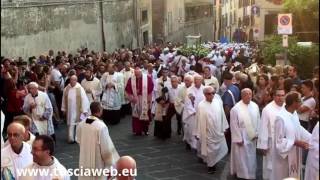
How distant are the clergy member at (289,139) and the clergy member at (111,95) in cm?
684

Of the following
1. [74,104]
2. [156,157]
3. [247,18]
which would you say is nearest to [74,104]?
[74,104]

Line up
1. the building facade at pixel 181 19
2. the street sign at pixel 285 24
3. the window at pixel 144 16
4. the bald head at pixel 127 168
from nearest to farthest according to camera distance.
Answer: the bald head at pixel 127 168 < the street sign at pixel 285 24 < the window at pixel 144 16 < the building facade at pixel 181 19

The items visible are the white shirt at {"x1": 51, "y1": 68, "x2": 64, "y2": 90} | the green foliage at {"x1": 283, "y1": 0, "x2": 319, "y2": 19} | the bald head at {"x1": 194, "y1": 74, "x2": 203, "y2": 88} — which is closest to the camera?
the bald head at {"x1": 194, "y1": 74, "x2": 203, "y2": 88}

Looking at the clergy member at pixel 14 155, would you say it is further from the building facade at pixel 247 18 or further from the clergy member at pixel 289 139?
the building facade at pixel 247 18

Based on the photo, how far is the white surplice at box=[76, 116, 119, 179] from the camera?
307 inches

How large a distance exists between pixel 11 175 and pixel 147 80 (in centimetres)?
742

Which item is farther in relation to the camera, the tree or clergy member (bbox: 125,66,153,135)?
the tree

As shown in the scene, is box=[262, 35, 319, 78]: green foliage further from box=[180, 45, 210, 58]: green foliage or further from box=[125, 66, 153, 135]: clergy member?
box=[180, 45, 210, 58]: green foliage

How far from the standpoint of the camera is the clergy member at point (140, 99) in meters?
13.4

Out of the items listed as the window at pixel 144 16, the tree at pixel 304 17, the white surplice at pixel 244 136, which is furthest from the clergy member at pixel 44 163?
the window at pixel 144 16

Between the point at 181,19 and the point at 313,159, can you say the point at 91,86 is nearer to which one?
the point at 313,159

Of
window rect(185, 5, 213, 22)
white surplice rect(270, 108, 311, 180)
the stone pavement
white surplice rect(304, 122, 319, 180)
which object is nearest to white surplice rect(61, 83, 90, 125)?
the stone pavement

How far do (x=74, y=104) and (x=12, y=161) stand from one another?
6210 mm

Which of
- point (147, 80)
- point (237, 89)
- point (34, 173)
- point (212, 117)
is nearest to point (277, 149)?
point (212, 117)
